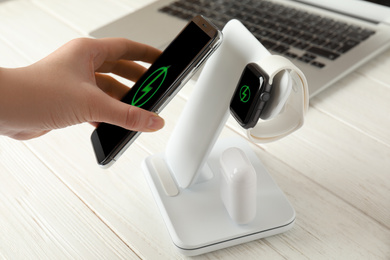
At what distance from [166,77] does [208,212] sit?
0.18m

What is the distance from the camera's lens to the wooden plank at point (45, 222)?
0.56 m

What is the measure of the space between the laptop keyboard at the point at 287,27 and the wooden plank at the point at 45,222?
47 centimetres

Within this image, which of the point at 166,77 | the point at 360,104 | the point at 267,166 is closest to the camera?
the point at 166,77

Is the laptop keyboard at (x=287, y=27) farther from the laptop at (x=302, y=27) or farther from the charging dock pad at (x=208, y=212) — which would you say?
A: the charging dock pad at (x=208, y=212)

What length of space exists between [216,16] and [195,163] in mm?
534

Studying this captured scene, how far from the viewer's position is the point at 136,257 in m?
0.55

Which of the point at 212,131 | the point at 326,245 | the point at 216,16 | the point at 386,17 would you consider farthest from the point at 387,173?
the point at 216,16

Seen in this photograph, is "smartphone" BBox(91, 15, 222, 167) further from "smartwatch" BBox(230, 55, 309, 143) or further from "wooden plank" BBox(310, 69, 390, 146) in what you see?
"wooden plank" BBox(310, 69, 390, 146)

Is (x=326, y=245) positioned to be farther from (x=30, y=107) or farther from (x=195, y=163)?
(x=30, y=107)

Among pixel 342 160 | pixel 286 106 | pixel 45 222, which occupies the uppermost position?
pixel 286 106

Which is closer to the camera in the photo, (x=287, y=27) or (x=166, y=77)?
(x=166, y=77)

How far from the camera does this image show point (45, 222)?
602 millimetres

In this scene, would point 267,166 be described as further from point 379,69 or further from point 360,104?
point 379,69

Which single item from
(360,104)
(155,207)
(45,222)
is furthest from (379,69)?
(45,222)
